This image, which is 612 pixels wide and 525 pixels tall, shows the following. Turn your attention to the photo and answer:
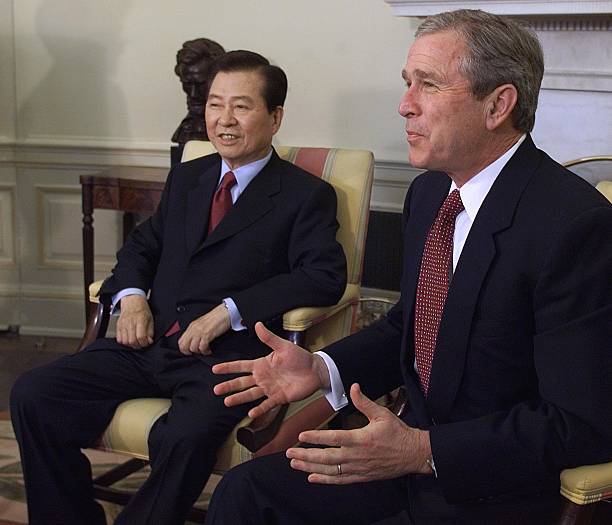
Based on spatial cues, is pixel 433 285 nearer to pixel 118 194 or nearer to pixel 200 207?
pixel 200 207

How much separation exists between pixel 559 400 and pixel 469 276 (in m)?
0.26

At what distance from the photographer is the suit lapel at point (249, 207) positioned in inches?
100

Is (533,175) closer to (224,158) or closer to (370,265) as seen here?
(224,158)

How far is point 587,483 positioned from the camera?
58.4 inches

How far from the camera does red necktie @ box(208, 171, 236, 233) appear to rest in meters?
2.62

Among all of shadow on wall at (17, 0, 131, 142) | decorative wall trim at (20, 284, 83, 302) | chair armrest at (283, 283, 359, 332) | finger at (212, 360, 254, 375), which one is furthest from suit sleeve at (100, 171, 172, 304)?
decorative wall trim at (20, 284, 83, 302)

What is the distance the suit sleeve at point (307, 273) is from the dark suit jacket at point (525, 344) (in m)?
0.75

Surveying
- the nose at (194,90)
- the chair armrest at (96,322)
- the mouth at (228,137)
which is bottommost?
the chair armrest at (96,322)

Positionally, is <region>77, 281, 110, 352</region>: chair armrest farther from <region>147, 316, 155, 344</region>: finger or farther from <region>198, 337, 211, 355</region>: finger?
<region>198, 337, 211, 355</region>: finger

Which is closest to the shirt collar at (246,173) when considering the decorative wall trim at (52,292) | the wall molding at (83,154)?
the wall molding at (83,154)

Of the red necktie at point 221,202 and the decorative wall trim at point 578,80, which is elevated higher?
the decorative wall trim at point 578,80

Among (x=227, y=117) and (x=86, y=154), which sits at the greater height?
(x=227, y=117)

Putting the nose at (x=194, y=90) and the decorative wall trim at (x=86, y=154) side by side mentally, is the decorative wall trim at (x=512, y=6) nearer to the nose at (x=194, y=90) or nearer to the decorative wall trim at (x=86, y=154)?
the nose at (x=194, y=90)

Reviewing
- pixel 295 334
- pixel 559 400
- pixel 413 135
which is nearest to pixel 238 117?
pixel 295 334
